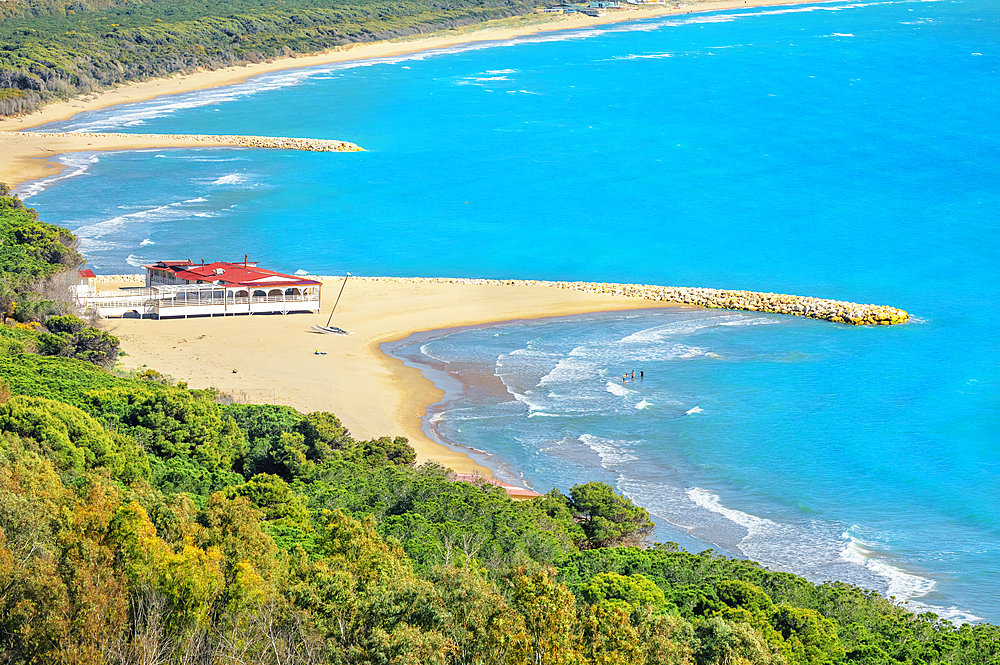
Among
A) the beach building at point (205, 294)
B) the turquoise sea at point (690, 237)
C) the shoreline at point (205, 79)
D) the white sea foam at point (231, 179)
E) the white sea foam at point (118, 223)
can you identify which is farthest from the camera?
the shoreline at point (205, 79)

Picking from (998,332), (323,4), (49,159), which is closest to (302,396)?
(998,332)

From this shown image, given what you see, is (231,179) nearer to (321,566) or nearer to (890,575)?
(890,575)

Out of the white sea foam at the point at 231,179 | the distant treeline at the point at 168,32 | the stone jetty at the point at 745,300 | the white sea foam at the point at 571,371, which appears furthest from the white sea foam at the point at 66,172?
the white sea foam at the point at 571,371

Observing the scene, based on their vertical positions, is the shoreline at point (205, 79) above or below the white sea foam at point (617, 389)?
above

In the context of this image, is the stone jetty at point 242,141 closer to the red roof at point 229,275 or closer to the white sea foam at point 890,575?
the red roof at point 229,275

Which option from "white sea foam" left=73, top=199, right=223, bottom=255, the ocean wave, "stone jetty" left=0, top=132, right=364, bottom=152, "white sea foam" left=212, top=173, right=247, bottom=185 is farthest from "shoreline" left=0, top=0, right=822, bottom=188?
the ocean wave

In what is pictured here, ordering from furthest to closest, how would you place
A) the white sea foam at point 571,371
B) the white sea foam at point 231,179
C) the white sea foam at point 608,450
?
the white sea foam at point 231,179 → the white sea foam at point 571,371 → the white sea foam at point 608,450

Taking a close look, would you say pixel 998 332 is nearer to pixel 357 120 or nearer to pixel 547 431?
pixel 547 431
